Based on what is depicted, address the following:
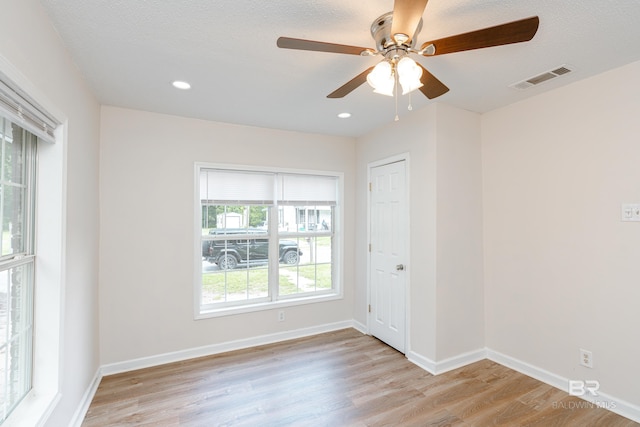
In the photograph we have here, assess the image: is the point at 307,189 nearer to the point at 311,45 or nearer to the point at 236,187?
the point at 236,187

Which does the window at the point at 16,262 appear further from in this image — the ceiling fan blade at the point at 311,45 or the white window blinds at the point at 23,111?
the ceiling fan blade at the point at 311,45

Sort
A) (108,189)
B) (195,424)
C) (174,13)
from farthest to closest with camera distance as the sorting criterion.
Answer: (108,189) < (195,424) < (174,13)

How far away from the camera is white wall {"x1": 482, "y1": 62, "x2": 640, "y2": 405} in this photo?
210 centimetres

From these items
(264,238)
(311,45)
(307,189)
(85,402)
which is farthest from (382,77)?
(85,402)

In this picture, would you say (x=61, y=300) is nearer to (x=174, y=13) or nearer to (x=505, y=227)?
(x=174, y=13)

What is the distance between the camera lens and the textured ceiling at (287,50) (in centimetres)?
149

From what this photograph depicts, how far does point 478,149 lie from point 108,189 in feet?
12.2

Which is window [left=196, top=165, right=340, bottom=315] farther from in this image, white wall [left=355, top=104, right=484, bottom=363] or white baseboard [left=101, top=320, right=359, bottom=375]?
white wall [left=355, top=104, right=484, bottom=363]

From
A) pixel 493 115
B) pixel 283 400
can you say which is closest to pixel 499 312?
pixel 493 115

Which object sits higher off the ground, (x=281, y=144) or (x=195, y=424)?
(x=281, y=144)

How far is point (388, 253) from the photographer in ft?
11.0

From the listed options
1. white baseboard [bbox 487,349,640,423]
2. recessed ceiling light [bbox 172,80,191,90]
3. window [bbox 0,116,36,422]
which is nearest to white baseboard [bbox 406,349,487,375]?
white baseboard [bbox 487,349,640,423]

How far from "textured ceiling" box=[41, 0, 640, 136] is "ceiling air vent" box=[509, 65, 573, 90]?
0.20ft

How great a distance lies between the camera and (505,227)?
9.39 ft
